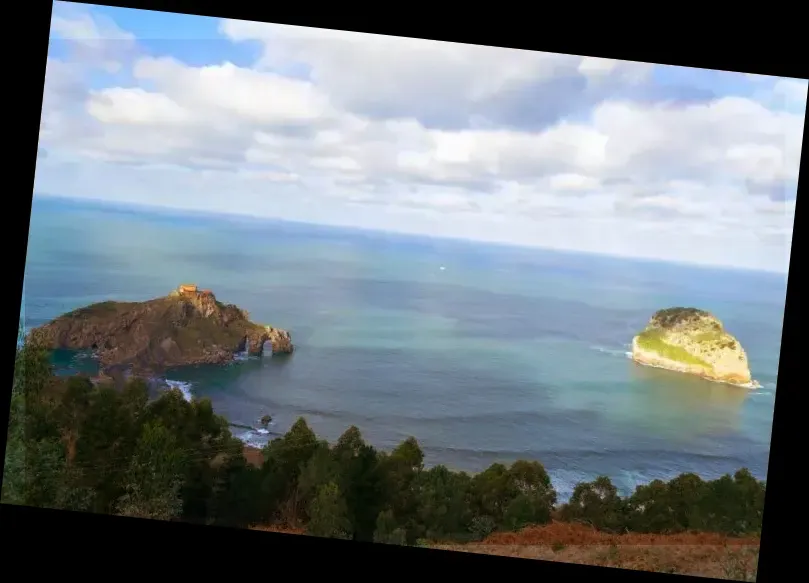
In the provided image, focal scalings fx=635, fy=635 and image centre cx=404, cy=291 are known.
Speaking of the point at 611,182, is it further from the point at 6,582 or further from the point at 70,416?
the point at 6,582

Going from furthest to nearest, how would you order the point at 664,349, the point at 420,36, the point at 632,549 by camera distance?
the point at 664,349 < the point at 632,549 < the point at 420,36

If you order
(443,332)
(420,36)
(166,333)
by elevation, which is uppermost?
(420,36)

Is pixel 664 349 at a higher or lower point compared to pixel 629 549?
higher

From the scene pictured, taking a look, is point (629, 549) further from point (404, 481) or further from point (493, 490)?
point (404, 481)

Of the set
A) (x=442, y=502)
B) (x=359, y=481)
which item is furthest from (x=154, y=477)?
(x=442, y=502)

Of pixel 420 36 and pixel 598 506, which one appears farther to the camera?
pixel 598 506

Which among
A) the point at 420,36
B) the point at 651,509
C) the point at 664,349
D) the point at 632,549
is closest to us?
the point at 420,36
